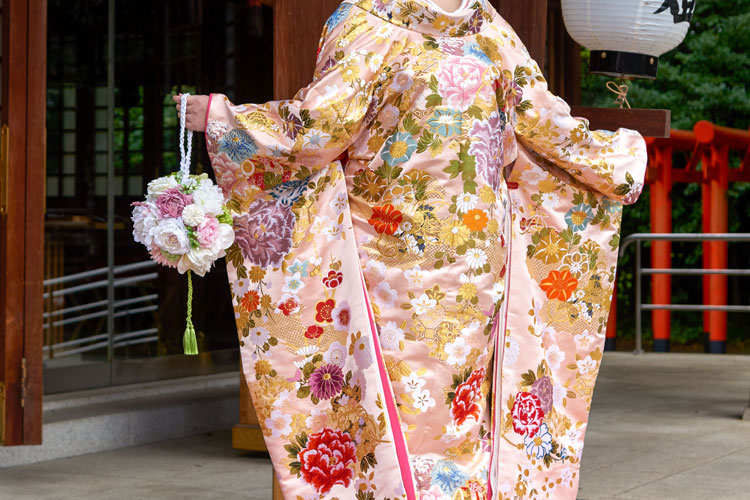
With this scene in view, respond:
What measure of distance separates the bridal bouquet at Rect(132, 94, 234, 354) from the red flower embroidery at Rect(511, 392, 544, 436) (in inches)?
33.1

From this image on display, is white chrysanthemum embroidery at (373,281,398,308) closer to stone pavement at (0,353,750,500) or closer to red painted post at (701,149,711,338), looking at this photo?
stone pavement at (0,353,750,500)

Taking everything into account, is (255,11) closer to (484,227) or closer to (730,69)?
(484,227)

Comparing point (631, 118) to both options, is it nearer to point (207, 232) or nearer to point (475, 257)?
point (475, 257)

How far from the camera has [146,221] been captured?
8.35 feet

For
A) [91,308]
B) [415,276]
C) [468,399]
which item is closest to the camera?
[415,276]

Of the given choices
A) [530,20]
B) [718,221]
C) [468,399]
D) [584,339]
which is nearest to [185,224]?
[468,399]

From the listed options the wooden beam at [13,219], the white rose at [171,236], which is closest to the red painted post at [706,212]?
the wooden beam at [13,219]

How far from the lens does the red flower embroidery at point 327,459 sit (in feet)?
8.82

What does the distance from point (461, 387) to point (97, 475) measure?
179 cm

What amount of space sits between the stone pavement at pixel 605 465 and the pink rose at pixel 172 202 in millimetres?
1381

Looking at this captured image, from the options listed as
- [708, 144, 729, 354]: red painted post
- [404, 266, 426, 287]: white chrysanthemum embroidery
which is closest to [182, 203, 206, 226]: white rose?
[404, 266, 426, 287]: white chrysanthemum embroidery

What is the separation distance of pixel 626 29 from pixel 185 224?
1.60 m

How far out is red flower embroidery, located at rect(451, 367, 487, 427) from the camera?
8.88ft

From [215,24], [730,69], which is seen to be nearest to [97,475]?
[215,24]
